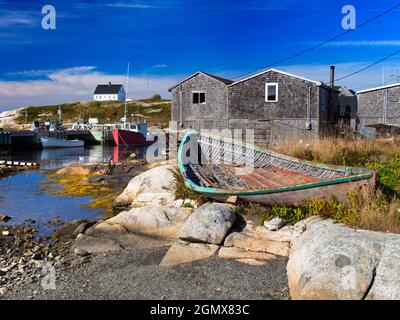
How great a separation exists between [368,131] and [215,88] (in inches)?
461

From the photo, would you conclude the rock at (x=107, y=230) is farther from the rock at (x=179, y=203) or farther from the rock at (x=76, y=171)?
the rock at (x=76, y=171)

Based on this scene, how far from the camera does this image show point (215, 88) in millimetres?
33156

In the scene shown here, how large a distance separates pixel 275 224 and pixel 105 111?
296 feet

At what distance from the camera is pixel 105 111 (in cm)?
9550

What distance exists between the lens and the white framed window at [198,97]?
111ft

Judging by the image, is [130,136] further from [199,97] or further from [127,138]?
[199,97]

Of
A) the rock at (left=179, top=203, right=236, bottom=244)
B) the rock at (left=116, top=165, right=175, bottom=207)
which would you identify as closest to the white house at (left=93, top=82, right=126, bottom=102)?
the rock at (left=116, top=165, right=175, bottom=207)

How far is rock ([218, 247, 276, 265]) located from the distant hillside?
74.9 metres

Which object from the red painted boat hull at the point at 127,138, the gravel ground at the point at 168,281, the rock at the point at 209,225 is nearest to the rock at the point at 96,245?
the gravel ground at the point at 168,281

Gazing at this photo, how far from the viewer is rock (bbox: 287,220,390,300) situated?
5.82 metres

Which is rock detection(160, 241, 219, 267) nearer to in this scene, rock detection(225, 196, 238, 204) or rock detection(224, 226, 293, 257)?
rock detection(224, 226, 293, 257)

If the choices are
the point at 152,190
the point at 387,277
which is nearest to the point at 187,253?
the point at 387,277

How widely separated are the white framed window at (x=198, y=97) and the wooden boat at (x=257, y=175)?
54.5 ft
